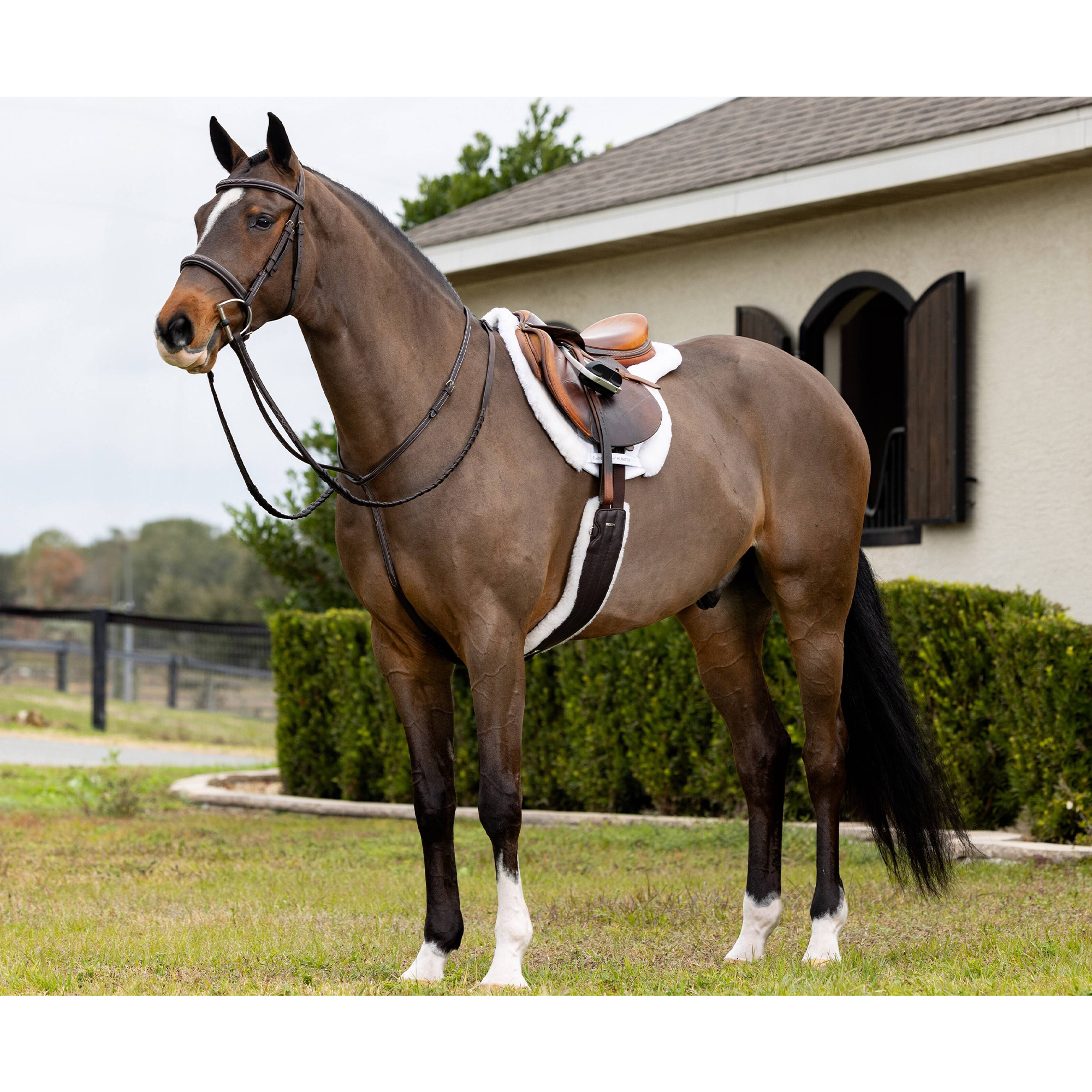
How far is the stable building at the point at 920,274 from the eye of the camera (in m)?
8.48

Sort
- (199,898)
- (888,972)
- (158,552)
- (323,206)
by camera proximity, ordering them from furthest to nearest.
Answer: (158,552), (199,898), (888,972), (323,206)

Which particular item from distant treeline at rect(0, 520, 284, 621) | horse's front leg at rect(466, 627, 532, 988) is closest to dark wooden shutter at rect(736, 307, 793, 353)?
horse's front leg at rect(466, 627, 532, 988)

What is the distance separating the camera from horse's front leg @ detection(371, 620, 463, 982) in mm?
4508

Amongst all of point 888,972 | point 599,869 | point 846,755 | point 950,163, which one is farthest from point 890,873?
point 950,163

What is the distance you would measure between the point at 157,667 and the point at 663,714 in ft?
59.1

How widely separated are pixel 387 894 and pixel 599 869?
4.31ft

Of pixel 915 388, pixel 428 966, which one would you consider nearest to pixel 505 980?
pixel 428 966

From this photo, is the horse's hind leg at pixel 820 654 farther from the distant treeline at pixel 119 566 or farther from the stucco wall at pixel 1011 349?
the distant treeline at pixel 119 566

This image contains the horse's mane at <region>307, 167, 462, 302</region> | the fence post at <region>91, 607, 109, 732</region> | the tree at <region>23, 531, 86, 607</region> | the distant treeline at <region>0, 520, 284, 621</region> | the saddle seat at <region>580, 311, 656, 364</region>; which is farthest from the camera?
the tree at <region>23, 531, 86, 607</region>

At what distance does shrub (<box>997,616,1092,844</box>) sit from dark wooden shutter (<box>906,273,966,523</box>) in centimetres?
160

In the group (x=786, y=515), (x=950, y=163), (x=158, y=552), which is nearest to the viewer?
(x=786, y=515)

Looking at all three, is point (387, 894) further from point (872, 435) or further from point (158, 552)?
point (158, 552)

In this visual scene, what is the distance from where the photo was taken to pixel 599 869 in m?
7.32

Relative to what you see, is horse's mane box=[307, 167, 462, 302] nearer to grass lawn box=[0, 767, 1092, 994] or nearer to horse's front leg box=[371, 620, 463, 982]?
horse's front leg box=[371, 620, 463, 982]
